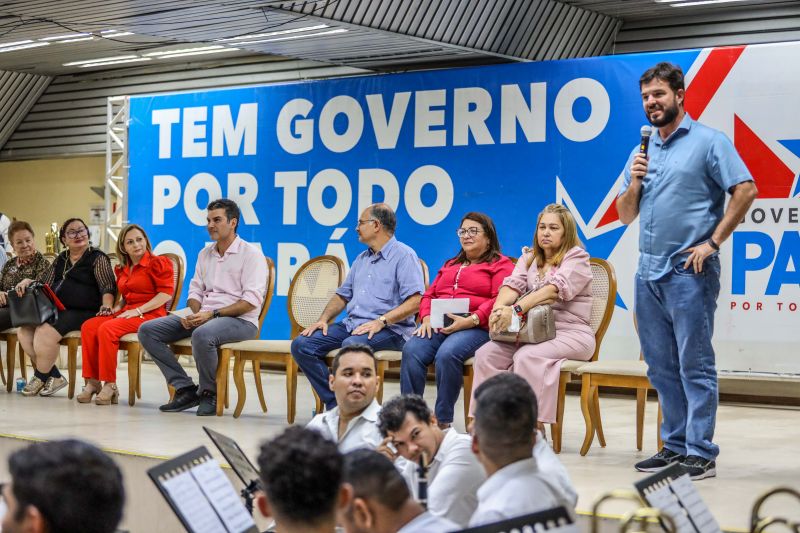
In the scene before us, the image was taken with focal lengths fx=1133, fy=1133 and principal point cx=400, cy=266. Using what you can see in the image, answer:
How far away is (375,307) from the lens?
224 inches

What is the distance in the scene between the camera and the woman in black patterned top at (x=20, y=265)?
23.2 feet

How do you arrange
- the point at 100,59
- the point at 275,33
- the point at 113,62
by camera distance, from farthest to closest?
the point at 113,62
the point at 100,59
the point at 275,33

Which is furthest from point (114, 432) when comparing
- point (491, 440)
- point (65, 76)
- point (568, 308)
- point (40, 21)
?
point (65, 76)

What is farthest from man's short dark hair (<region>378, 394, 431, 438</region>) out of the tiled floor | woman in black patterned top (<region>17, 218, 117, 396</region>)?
woman in black patterned top (<region>17, 218, 117, 396</region>)

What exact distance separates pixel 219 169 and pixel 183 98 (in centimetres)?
71

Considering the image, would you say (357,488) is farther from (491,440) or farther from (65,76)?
(65,76)

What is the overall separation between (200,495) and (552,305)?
107 inches

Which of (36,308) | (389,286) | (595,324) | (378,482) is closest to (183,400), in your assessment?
(36,308)

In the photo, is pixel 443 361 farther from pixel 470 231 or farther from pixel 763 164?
pixel 763 164

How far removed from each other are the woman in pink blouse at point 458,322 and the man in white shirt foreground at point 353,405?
3.89 ft

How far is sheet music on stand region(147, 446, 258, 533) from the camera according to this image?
2471mm

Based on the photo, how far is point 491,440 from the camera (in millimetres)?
2430

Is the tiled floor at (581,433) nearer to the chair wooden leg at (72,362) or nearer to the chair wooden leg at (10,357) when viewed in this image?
the chair wooden leg at (72,362)

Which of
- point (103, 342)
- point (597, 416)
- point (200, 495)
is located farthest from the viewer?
point (103, 342)
